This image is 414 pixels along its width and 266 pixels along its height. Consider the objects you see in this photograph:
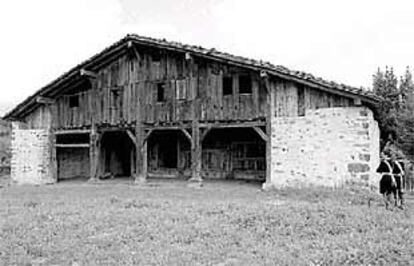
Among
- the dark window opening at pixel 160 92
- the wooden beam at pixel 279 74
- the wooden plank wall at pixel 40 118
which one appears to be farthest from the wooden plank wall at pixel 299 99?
the wooden plank wall at pixel 40 118

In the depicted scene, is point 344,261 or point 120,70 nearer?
point 344,261

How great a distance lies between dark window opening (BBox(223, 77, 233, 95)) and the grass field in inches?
230

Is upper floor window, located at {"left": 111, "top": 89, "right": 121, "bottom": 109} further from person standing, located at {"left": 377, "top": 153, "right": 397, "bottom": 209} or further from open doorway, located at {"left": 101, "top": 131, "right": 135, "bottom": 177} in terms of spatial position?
person standing, located at {"left": 377, "top": 153, "right": 397, "bottom": 209}

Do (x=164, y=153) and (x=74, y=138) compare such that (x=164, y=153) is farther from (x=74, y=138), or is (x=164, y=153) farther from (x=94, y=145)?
(x=74, y=138)

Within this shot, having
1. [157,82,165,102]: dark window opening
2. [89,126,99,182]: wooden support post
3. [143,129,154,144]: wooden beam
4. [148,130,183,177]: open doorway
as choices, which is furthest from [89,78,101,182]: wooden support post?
[157,82,165,102]: dark window opening

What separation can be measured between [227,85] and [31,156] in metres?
10.6

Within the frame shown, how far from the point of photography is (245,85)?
1616cm

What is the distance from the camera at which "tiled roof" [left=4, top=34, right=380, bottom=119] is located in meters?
13.3

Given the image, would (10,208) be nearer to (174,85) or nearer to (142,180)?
(142,180)

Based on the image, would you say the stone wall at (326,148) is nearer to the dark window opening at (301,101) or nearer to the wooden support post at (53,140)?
the dark window opening at (301,101)

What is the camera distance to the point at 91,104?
1888cm

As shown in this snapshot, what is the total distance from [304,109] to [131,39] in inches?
298

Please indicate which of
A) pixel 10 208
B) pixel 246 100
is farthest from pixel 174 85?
pixel 10 208

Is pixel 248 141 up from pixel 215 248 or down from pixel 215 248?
up
